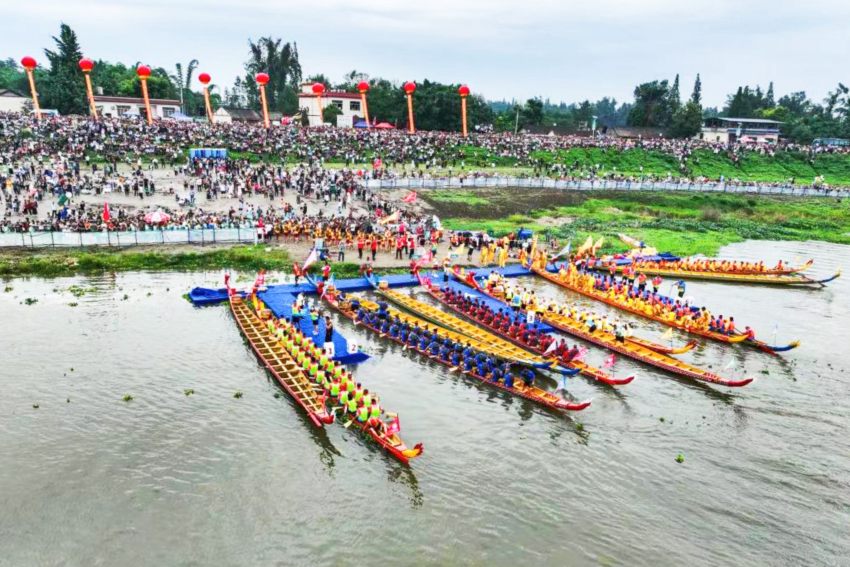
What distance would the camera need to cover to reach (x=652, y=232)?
46062 mm

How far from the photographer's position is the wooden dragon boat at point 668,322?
23.5m

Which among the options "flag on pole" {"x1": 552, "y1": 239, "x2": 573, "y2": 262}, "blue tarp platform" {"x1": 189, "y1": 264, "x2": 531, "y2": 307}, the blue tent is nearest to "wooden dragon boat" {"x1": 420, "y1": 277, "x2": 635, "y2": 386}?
"blue tarp platform" {"x1": 189, "y1": 264, "x2": 531, "y2": 307}

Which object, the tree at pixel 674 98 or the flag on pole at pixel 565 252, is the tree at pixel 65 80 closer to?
the flag on pole at pixel 565 252

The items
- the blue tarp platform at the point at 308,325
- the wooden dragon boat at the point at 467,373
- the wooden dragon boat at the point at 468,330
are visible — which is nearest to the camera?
the wooden dragon boat at the point at 467,373

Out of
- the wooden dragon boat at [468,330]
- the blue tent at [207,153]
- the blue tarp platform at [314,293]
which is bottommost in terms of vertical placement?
the wooden dragon boat at [468,330]

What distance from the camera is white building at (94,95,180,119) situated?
76938mm

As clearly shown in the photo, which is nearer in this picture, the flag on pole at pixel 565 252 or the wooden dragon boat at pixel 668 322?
the wooden dragon boat at pixel 668 322

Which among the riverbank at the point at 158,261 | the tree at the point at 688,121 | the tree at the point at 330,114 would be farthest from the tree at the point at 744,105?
the riverbank at the point at 158,261

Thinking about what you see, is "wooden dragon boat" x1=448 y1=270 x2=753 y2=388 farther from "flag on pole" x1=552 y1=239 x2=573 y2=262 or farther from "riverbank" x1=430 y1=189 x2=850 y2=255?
"riverbank" x1=430 y1=189 x2=850 y2=255

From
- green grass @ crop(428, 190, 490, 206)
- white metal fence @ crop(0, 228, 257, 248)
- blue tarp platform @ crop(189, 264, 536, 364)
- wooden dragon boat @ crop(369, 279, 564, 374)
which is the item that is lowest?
wooden dragon boat @ crop(369, 279, 564, 374)

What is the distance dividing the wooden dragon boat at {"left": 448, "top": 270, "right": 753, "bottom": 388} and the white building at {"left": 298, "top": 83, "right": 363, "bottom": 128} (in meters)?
63.5

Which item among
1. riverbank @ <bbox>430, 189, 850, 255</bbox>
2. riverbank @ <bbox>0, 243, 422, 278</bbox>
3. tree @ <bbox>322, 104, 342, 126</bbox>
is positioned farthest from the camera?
tree @ <bbox>322, 104, 342, 126</bbox>

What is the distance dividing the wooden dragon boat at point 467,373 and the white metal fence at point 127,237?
1066cm

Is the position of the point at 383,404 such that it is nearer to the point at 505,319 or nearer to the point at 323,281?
the point at 505,319
